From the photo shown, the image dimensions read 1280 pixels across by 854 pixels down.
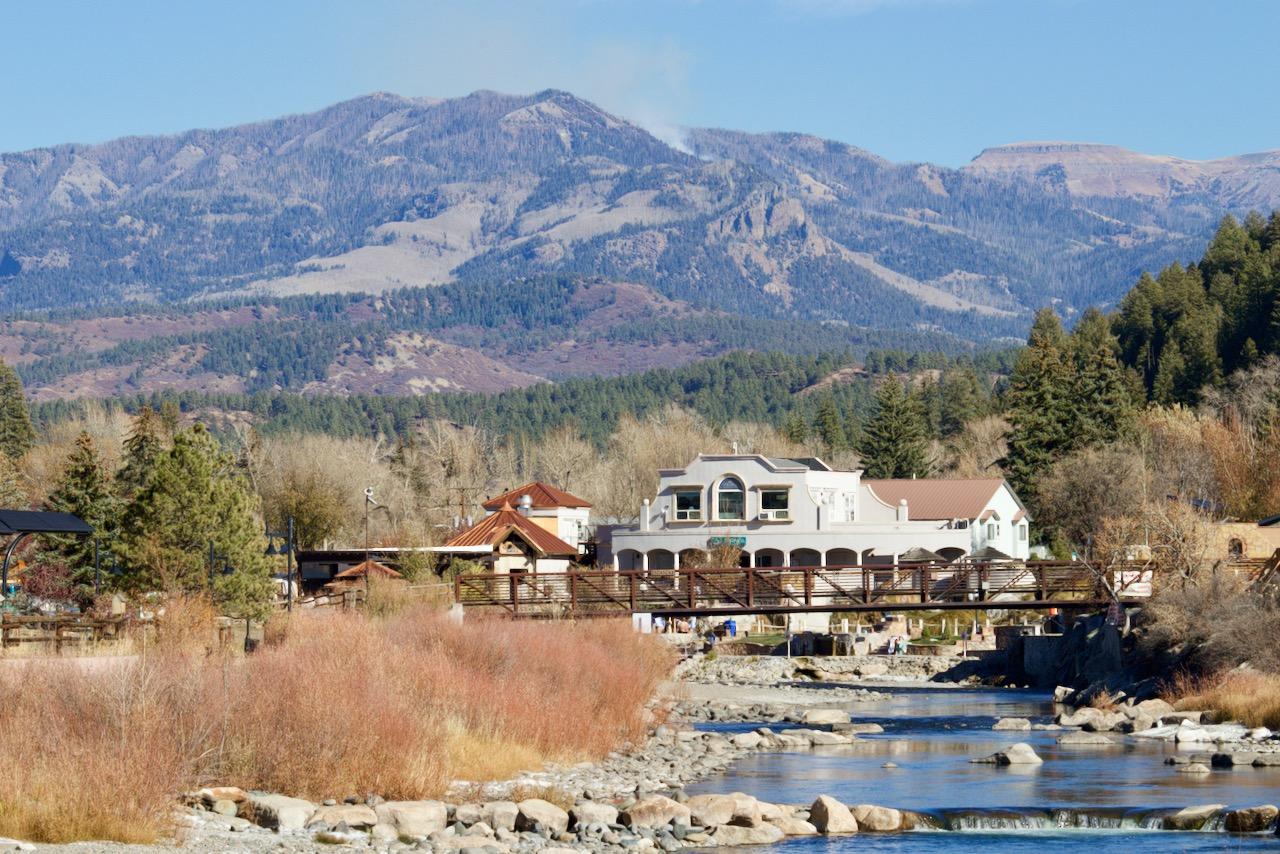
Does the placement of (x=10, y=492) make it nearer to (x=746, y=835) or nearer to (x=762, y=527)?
(x=762, y=527)

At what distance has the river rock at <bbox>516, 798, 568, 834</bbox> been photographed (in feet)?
99.7

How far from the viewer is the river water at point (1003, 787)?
3162 cm

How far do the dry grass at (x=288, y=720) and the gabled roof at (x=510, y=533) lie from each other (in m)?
44.3

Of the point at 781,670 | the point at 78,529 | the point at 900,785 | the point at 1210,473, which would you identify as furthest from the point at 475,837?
the point at 1210,473

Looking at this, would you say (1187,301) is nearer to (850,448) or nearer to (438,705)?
(850,448)

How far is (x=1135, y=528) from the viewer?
8500 centimetres

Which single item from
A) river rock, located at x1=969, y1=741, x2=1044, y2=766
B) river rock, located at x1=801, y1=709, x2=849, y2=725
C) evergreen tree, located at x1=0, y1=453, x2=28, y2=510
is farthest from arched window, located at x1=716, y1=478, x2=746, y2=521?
river rock, located at x1=969, y1=741, x2=1044, y2=766

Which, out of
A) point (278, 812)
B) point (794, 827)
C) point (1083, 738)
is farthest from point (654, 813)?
point (1083, 738)

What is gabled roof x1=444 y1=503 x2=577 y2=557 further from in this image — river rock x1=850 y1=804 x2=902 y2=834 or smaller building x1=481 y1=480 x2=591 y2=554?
river rock x1=850 y1=804 x2=902 y2=834

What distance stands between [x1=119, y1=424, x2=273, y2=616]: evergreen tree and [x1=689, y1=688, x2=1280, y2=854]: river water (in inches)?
603

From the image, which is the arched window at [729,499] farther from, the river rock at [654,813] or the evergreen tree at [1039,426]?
the river rock at [654,813]

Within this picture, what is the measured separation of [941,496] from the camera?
338ft

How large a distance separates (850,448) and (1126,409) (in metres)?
44.5

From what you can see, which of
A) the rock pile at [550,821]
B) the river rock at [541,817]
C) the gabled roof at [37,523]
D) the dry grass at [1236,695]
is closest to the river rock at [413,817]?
the rock pile at [550,821]
